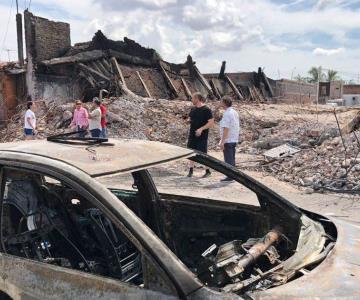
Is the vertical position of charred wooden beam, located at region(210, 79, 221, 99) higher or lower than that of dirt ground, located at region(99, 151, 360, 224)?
higher

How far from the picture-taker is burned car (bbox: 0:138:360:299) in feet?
6.96

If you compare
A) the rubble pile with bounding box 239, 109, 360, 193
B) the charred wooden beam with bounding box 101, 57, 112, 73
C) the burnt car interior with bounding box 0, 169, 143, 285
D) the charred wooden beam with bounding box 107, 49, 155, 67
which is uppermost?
the charred wooden beam with bounding box 107, 49, 155, 67

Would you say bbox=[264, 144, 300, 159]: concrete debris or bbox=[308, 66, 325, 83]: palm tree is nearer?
bbox=[264, 144, 300, 159]: concrete debris

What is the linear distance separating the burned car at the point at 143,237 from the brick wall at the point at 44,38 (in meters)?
16.5

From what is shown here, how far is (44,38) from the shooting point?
19.0m

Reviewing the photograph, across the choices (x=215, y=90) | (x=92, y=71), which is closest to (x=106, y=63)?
(x=92, y=71)

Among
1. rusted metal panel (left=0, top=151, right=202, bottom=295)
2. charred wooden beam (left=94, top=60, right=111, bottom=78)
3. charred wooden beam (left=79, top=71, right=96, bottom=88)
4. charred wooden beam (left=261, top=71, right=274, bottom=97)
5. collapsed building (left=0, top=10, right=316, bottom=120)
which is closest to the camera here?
rusted metal panel (left=0, top=151, right=202, bottom=295)

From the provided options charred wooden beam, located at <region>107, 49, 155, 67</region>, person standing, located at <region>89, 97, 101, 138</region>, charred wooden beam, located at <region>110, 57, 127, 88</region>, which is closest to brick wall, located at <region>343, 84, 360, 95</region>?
charred wooden beam, located at <region>107, 49, 155, 67</region>

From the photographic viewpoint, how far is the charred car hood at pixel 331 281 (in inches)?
81.7

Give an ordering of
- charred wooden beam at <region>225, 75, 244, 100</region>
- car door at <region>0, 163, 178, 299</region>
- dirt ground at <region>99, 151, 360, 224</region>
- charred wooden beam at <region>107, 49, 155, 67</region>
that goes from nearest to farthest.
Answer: car door at <region>0, 163, 178, 299</region>
dirt ground at <region>99, 151, 360, 224</region>
charred wooden beam at <region>107, 49, 155, 67</region>
charred wooden beam at <region>225, 75, 244, 100</region>

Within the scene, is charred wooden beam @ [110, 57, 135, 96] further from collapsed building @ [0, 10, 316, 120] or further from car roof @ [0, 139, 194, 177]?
car roof @ [0, 139, 194, 177]

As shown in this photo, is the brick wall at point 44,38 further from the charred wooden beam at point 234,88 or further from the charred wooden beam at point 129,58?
the charred wooden beam at point 234,88

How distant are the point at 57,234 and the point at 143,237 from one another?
1147 millimetres

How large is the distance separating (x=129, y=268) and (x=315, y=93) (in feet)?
126
